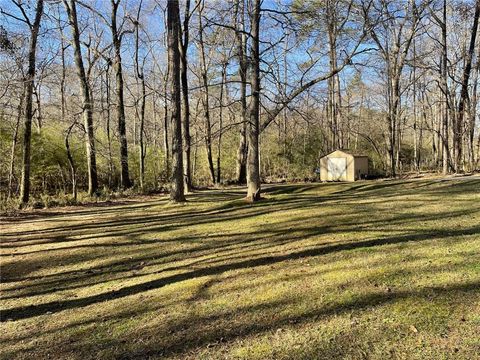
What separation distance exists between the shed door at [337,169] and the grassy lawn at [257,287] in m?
13.4

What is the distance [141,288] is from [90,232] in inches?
148

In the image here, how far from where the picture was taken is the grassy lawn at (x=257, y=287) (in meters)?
3.02

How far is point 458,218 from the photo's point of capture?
20.9ft

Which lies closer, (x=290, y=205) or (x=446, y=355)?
(x=446, y=355)

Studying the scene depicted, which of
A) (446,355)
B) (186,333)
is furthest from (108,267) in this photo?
(446,355)

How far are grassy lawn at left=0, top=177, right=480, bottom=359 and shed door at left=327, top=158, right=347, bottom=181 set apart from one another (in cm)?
1341

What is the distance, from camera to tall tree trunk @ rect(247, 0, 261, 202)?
1000cm

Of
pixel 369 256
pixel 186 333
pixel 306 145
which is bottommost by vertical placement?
pixel 186 333

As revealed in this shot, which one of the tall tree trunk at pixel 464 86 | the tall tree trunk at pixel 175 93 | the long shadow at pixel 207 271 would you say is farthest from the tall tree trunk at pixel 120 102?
the tall tree trunk at pixel 464 86

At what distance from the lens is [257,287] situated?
426 centimetres

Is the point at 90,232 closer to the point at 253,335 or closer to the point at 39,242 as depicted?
the point at 39,242

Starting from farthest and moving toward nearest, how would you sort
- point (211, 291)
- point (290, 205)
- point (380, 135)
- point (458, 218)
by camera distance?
point (380, 135) → point (290, 205) → point (458, 218) → point (211, 291)

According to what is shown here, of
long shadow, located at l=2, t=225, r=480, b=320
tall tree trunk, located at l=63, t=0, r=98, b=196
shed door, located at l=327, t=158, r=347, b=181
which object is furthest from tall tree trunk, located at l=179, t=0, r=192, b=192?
shed door, located at l=327, t=158, r=347, b=181

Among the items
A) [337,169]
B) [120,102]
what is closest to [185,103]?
[120,102]
